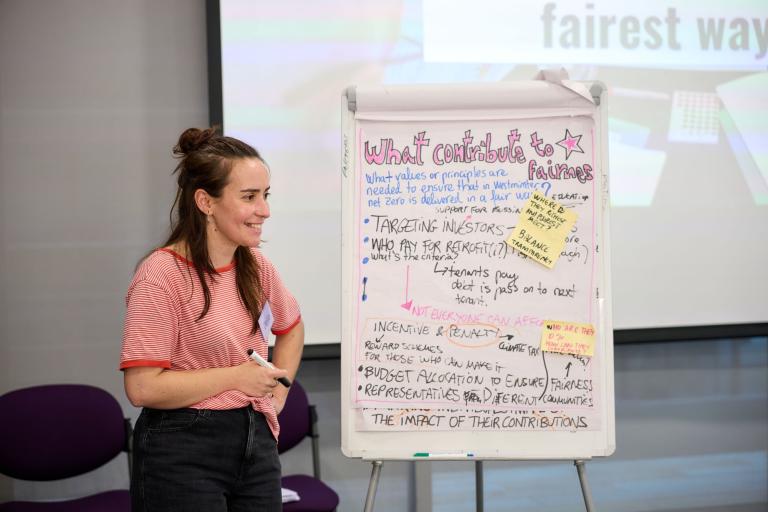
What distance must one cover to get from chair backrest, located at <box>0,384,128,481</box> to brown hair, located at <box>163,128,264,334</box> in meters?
1.40

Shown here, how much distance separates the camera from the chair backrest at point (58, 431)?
2.90m

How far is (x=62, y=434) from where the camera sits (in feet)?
9.73

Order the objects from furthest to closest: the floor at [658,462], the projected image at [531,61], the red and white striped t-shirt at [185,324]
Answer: the floor at [658,462], the projected image at [531,61], the red and white striped t-shirt at [185,324]

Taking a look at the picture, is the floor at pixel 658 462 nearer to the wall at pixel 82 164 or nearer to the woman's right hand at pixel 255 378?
the wall at pixel 82 164

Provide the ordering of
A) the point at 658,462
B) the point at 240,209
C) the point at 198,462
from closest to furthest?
the point at 198,462 < the point at 240,209 < the point at 658,462

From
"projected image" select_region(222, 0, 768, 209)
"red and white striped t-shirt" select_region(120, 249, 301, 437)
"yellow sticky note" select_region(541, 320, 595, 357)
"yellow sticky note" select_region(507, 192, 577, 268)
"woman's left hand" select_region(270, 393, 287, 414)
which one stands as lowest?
"woman's left hand" select_region(270, 393, 287, 414)

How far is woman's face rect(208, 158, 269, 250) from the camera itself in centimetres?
185

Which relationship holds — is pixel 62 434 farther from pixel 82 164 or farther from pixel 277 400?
pixel 277 400

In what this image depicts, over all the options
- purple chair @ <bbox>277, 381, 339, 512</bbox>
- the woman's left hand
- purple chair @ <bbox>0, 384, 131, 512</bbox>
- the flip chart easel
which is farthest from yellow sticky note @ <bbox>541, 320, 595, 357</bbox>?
purple chair @ <bbox>0, 384, 131, 512</bbox>

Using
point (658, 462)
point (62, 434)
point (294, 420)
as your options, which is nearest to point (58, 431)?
point (62, 434)

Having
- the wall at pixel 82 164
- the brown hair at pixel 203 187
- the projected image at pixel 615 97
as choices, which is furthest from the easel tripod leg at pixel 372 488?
the wall at pixel 82 164

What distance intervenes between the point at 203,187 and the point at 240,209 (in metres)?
0.10

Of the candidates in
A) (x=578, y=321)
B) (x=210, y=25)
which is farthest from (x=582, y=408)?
(x=210, y=25)

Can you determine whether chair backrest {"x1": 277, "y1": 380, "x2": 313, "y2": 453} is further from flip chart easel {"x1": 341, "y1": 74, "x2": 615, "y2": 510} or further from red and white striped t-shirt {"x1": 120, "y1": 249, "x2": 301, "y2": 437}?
red and white striped t-shirt {"x1": 120, "y1": 249, "x2": 301, "y2": 437}
